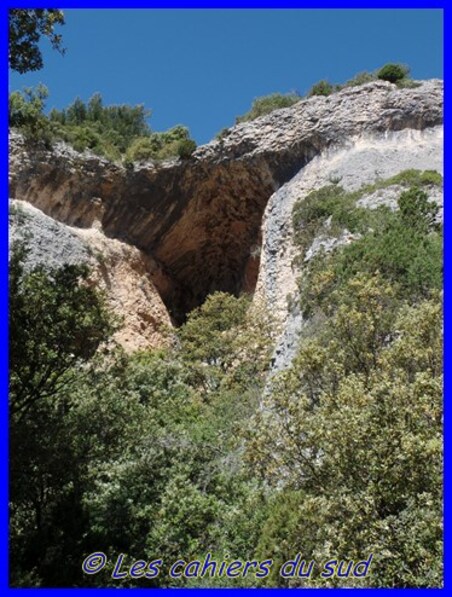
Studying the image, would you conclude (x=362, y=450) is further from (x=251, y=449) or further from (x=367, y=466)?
(x=251, y=449)

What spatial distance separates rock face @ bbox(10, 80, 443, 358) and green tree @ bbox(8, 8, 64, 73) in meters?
11.6

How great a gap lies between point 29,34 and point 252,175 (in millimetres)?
14790

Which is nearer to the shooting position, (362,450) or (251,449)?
(362,450)

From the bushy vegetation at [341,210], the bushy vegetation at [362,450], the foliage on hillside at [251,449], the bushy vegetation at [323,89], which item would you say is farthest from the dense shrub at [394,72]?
the bushy vegetation at [362,450]

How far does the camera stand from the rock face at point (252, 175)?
20.9 meters

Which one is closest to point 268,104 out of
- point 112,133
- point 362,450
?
point 112,133

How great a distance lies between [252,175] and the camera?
22953mm

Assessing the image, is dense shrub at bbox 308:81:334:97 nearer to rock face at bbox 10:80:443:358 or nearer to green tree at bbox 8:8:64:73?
rock face at bbox 10:80:443:358

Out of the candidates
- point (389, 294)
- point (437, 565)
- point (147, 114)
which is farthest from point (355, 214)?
point (147, 114)

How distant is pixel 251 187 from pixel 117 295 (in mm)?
6038

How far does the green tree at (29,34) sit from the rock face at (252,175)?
1156 centimetres

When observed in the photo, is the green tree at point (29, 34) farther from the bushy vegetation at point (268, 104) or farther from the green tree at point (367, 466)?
the bushy vegetation at point (268, 104)

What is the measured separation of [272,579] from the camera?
23.6ft

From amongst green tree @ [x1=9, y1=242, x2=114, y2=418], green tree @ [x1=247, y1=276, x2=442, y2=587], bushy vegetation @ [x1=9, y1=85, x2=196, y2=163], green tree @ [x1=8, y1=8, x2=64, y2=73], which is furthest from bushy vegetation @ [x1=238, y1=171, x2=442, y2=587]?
bushy vegetation @ [x1=9, y1=85, x2=196, y2=163]
